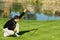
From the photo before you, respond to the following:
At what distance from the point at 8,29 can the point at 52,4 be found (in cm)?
3065

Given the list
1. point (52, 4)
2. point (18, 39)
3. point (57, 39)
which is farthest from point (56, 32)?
A: point (52, 4)

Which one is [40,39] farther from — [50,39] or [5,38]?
[5,38]

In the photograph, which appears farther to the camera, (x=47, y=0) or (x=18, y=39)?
(x=47, y=0)

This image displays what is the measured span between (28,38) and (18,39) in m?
0.52

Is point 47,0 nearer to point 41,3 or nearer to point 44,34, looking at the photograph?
point 41,3

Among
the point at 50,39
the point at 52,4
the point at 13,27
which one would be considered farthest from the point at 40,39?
the point at 52,4

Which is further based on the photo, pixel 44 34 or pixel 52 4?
pixel 52 4

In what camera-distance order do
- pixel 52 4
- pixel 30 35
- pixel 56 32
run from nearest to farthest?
1. pixel 30 35
2. pixel 56 32
3. pixel 52 4

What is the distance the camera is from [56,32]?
12.1 m

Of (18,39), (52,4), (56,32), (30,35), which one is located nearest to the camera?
(18,39)

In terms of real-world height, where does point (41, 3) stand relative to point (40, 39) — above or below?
below

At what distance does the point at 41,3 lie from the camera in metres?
42.2

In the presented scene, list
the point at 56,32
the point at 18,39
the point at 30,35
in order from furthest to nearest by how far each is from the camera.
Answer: the point at 56,32 < the point at 30,35 < the point at 18,39

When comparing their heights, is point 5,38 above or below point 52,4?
above
